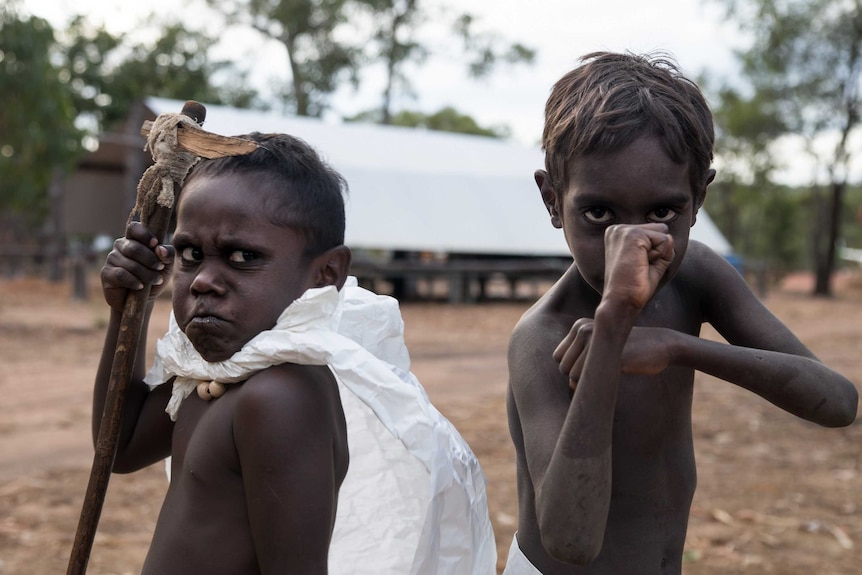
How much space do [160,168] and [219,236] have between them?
17 centimetres

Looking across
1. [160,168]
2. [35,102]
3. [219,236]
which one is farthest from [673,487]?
[35,102]

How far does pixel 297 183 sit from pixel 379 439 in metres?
0.57

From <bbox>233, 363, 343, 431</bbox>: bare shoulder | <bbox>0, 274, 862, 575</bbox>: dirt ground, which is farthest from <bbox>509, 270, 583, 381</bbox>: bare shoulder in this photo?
<bbox>0, 274, 862, 575</bbox>: dirt ground

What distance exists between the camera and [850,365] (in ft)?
29.6

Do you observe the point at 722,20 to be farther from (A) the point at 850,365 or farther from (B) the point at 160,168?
(B) the point at 160,168

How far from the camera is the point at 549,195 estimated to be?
1589mm

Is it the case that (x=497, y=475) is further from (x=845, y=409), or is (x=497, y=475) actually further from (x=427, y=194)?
(x=427, y=194)

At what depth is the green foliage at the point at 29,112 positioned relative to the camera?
35.0 ft

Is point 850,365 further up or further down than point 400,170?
further down

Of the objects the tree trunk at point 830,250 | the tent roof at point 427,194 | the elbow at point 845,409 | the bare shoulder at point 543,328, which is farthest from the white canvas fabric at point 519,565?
the tree trunk at point 830,250

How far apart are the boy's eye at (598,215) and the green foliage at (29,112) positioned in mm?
10852

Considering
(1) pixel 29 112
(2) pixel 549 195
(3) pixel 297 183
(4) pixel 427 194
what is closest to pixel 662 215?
(2) pixel 549 195

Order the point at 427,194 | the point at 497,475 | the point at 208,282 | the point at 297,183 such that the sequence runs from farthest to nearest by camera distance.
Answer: the point at 427,194, the point at 497,475, the point at 297,183, the point at 208,282

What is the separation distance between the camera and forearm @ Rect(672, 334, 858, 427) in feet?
4.44
